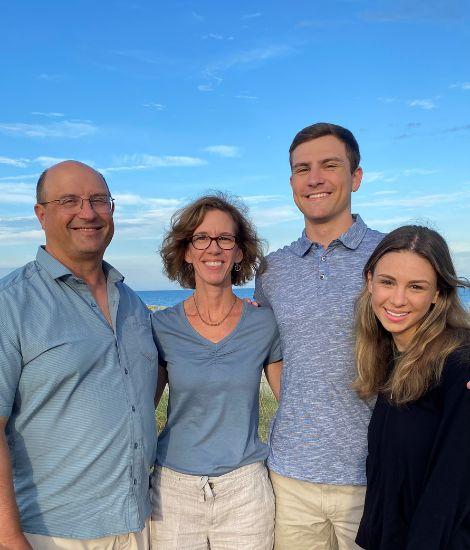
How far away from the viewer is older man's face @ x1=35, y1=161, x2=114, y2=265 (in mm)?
3268

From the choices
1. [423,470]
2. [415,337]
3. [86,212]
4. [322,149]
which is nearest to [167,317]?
[86,212]

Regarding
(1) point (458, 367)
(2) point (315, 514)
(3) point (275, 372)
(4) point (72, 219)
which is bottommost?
(2) point (315, 514)

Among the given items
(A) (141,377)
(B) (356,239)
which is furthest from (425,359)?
(A) (141,377)

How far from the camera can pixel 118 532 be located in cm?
303

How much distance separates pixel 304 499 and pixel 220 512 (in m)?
0.55

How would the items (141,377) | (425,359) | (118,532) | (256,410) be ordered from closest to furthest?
(425,359) < (118,532) < (141,377) < (256,410)

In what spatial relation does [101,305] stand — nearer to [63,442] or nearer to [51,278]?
[51,278]

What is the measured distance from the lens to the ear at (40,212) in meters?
3.35

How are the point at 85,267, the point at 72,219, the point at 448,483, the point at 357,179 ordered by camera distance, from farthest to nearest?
the point at 357,179, the point at 85,267, the point at 72,219, the point at 448,483

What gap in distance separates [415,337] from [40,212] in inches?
91.7

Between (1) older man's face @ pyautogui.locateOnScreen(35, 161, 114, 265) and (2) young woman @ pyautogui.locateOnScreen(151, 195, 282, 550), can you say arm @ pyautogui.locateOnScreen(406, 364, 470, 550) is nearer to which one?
(2) young woman @ pyautogui.locateOnScreen(151, 195, 282, 550)

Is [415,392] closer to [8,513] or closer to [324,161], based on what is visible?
[324,161]

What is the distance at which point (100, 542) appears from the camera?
3.07 m

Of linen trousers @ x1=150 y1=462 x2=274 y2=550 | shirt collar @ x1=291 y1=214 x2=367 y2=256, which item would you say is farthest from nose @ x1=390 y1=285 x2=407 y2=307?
linen trousers @ x1=150 y1=462 x2=274 y2=550
